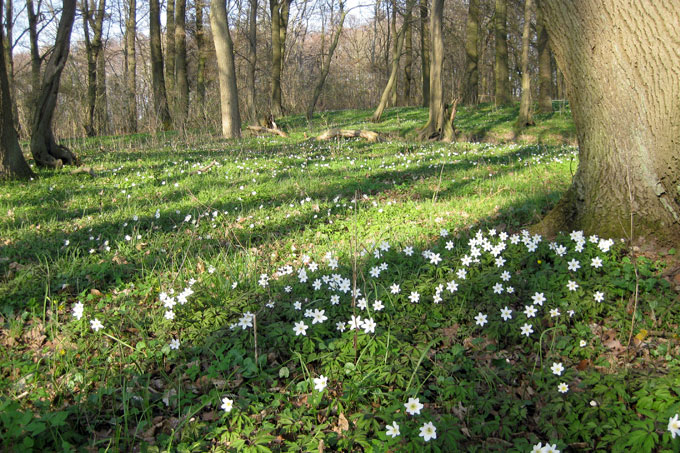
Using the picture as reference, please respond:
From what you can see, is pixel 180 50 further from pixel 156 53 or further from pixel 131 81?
pixel 131 81

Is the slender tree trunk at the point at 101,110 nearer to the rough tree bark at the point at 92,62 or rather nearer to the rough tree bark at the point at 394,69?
the rough tree bark at the point at 92,62

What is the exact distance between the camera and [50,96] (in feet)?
26.6

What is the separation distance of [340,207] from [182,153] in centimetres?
625

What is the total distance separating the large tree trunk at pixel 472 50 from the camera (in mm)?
19672

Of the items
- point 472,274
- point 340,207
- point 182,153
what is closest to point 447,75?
point 182,153

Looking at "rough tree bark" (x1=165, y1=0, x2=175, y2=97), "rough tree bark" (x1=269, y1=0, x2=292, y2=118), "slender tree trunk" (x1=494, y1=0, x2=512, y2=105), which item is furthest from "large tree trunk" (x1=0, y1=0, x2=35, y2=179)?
"slender tree trunk" (x1=494, y1=0, x2=512, y2=105)

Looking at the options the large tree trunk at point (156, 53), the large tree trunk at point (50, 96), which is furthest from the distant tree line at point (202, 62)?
the large tree trunk at point (50, 96)

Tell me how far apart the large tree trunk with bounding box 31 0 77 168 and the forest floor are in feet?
12.8

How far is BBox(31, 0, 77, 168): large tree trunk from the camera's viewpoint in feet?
26.1

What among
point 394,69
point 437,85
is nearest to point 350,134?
point 437,85

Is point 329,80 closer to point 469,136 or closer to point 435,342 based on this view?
point 469,136

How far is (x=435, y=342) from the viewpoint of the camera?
250 cm

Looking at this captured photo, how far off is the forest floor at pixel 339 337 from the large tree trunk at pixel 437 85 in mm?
7488

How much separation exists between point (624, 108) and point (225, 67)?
1239 centimetres
